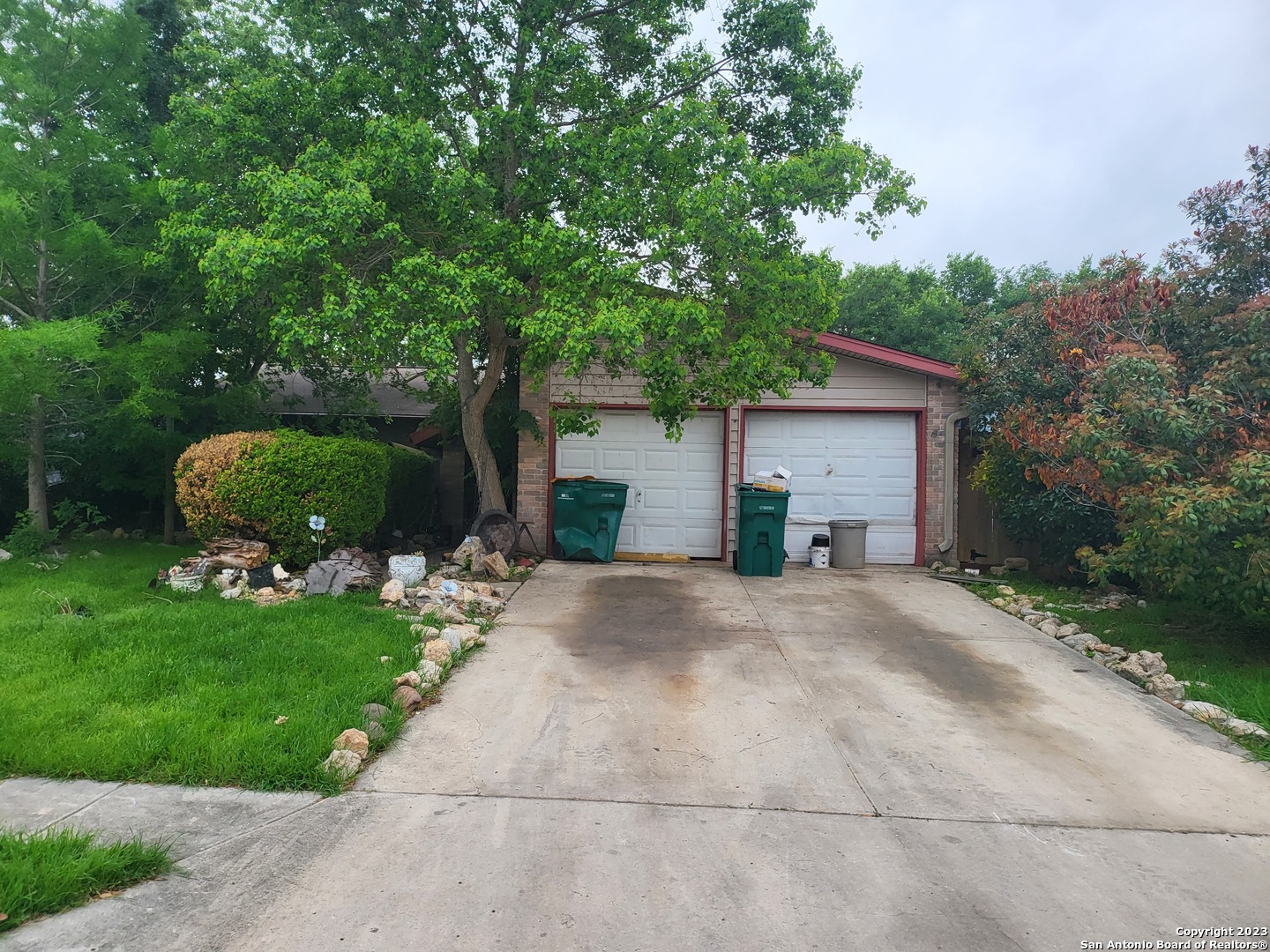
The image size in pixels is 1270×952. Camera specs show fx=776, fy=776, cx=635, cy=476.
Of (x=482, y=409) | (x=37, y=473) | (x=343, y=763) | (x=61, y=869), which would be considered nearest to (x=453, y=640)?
(x=343, y=763)

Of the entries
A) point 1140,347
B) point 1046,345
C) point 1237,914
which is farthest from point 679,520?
point 1237,914

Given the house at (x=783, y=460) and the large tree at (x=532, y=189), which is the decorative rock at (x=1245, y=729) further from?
the house at (x=783, y=460)

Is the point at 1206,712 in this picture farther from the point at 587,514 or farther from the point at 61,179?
the point at 61,179

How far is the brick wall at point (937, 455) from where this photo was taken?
443 inches

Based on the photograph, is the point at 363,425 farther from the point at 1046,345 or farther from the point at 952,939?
the point at 952,939

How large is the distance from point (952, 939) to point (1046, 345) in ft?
27.2

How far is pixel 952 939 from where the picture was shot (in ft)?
9.18

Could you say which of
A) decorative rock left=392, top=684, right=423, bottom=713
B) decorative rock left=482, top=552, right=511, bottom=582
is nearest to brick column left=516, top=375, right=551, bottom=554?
decorative rock left=482, top=552, right=511, bottom=582

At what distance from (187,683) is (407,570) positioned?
343 centimetres

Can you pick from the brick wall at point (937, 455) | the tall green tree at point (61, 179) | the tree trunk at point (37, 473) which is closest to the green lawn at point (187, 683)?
the tree trunk at point (37, 473)

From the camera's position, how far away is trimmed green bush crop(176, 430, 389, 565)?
314 inches

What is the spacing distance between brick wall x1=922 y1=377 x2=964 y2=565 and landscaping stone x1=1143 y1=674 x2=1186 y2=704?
545 cm

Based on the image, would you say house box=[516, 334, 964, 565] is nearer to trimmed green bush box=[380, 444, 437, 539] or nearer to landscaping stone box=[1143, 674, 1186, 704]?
trimmed green bush box=[380, 444, 437, 539]

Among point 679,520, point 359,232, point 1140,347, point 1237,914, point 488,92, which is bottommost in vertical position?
point 1237,914
